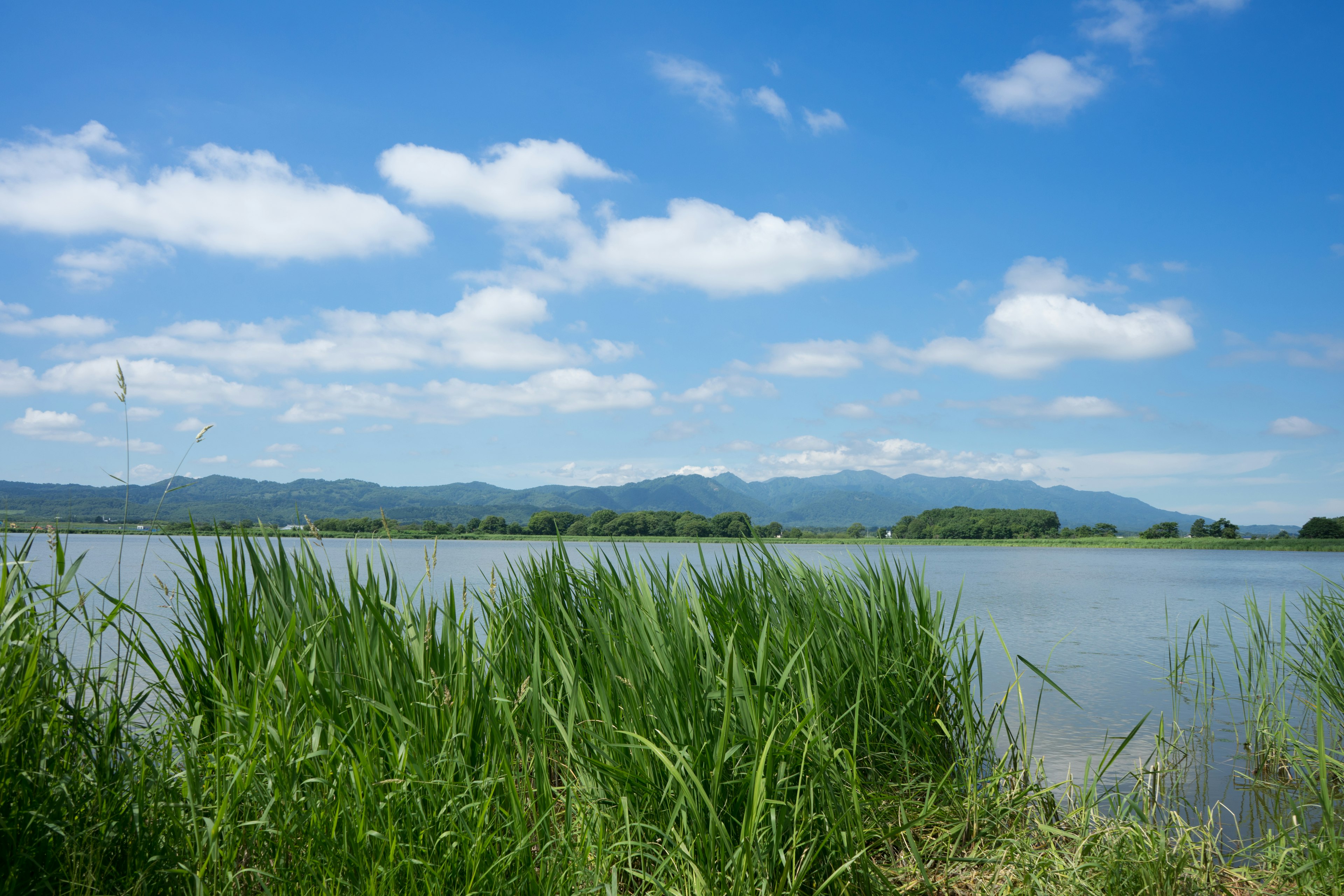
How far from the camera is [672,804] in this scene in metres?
→ 3.12

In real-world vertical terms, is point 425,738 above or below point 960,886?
above

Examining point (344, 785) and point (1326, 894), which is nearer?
point (344, 785)

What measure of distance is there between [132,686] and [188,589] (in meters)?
0.70

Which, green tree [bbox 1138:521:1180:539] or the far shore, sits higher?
green tree [bbox 1138:521:1180:539]

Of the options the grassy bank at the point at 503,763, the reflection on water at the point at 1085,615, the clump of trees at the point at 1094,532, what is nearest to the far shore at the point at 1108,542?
the clump of trees at the point at 1094,532

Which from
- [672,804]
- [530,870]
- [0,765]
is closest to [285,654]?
[0,765]

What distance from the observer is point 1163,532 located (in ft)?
228

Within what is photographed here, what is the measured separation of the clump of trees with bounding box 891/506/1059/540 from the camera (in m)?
79.7

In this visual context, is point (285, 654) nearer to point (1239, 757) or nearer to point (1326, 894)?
point (1326, 894)

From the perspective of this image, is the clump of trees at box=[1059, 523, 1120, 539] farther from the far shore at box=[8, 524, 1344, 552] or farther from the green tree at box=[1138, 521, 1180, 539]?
the green tree at box=[1138, 521, 1180, 539]

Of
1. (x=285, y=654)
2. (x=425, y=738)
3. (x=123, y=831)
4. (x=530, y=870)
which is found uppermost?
(x=285, y=654)

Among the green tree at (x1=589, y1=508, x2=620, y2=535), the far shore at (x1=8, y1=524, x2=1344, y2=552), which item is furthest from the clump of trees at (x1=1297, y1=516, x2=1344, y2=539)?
the green tree at (x1=589, y1=508, x2=620, y2=535)

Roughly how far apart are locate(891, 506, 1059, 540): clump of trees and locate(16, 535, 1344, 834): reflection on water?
3645 cm

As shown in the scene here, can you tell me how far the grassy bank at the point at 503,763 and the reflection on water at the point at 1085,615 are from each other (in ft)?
1.13
